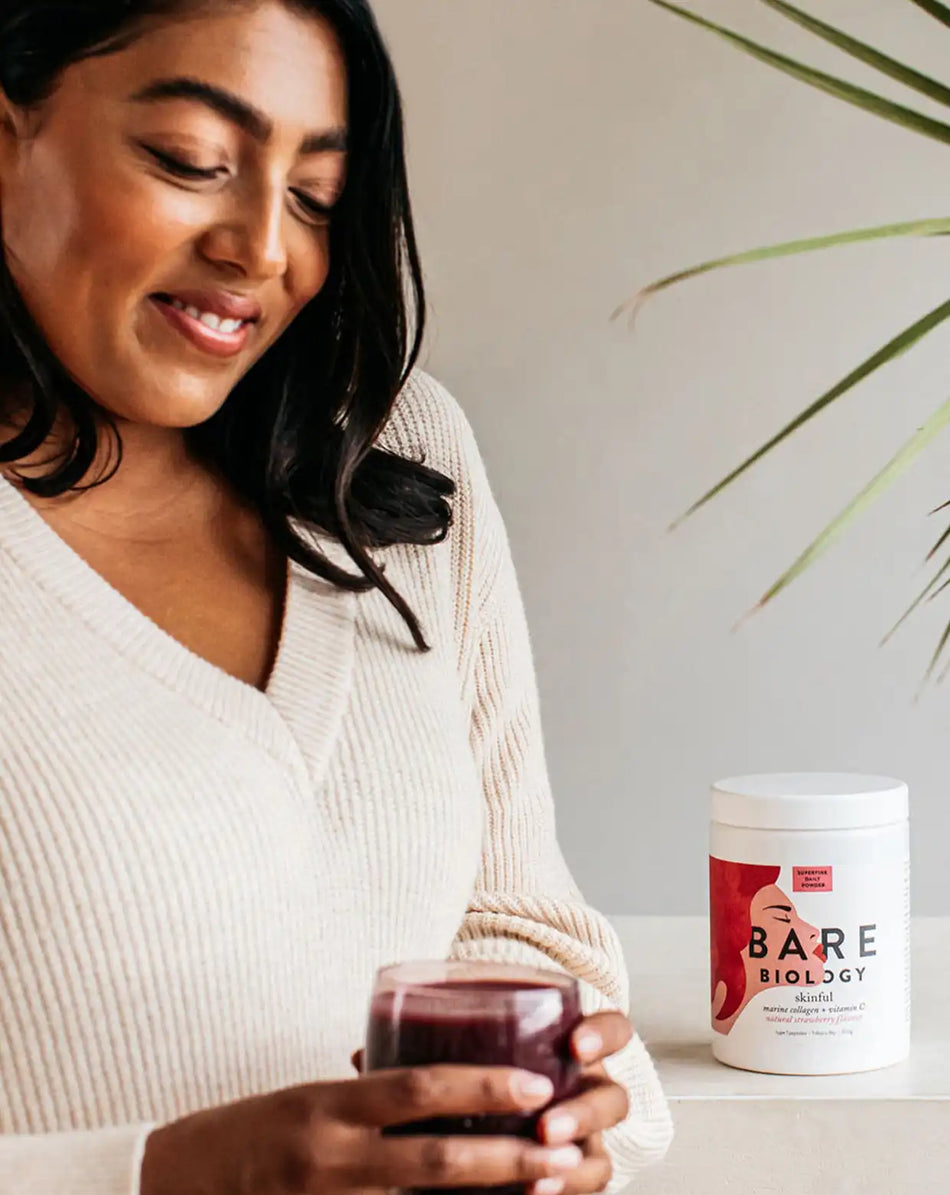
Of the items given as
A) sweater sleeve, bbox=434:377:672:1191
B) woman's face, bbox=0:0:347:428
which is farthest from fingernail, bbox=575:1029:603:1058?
woman's face, bbox=0:0:347:428

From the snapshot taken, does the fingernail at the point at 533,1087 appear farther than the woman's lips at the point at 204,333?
No

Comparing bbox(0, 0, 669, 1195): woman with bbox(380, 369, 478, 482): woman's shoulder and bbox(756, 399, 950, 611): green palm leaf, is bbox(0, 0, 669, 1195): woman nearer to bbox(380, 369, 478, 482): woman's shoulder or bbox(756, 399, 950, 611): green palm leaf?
bbox(380, 369, 478, 482): woman's shoulder

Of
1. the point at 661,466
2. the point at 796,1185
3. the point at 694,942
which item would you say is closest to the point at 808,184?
the point at 661,466

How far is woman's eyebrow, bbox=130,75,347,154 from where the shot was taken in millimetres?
793

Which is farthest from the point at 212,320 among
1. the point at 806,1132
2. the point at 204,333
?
the point at 806,1132

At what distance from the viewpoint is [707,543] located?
3.96 feet

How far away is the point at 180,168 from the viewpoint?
80cm

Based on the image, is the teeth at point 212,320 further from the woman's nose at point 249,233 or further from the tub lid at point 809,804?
the tub lid at point 809,804

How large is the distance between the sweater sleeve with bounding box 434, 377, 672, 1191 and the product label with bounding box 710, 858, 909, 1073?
0.08 meters

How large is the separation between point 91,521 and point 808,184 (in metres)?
0.61

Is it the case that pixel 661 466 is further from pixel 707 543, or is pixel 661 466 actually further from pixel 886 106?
pixel 886 106

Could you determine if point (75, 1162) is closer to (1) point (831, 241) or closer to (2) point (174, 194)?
(2) point (174, 194)

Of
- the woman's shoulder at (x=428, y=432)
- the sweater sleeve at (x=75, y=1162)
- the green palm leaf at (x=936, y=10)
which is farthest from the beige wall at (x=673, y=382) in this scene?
the sweater sleeve at (x=75, y=1162)

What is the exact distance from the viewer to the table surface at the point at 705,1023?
3.01 ft
